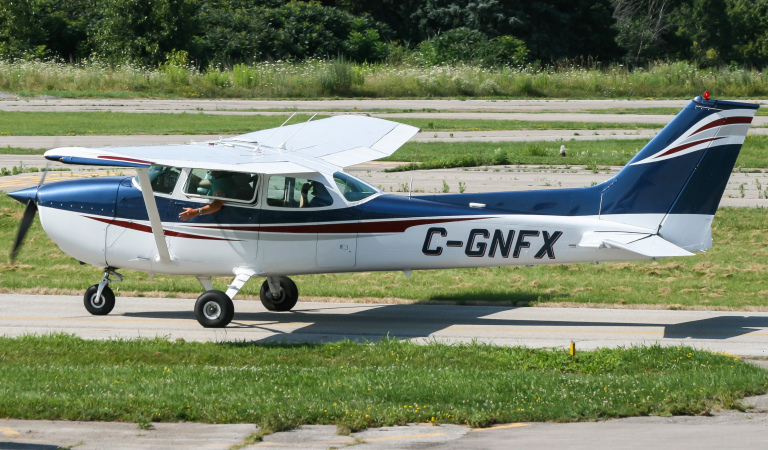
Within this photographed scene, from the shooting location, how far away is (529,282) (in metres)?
15.4

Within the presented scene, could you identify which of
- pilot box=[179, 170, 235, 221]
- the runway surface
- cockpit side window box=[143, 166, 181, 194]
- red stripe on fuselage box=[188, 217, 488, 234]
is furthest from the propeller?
red stripe on fuselage box=[188, 217, 488, 234]

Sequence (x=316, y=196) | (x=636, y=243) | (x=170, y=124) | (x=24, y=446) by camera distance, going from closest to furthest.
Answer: (x=24, y=446), (x=636, y=243), (x=316, y=196), (x=170, y=124)

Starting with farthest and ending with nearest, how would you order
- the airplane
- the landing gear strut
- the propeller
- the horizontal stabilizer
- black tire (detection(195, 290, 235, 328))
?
1. the landing gear strut
2. the propeller
3. black tire (detection(195, 290, 235, 328))
4. the airplane
5. the horizontal stabilizer

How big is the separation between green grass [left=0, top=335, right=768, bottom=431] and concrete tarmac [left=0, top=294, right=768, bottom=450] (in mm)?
186

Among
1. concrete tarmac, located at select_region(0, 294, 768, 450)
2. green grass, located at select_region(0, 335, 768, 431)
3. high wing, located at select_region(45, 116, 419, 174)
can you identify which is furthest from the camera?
high wing, located at select_region(45, 116, 419, 174)

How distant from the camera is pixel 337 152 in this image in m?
13.5

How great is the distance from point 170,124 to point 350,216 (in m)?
25.7

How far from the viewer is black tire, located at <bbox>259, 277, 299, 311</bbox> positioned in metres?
13.6

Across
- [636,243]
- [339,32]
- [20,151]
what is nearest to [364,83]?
[339,32]

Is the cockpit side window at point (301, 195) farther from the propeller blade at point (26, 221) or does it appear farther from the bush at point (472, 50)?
the bush at point (472, 50)

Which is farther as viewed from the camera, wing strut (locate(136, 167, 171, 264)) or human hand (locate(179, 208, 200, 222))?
human hand (locate(179, 208, 200, 222))

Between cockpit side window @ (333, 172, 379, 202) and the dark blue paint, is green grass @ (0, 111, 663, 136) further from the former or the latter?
cockpit side window @ (333, 172, 379, 202)

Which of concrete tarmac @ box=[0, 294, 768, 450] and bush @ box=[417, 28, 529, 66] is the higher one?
bush @ box=[417, 28, 529, 66]

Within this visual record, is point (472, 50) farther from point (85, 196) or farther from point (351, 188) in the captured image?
point (85, 196)
